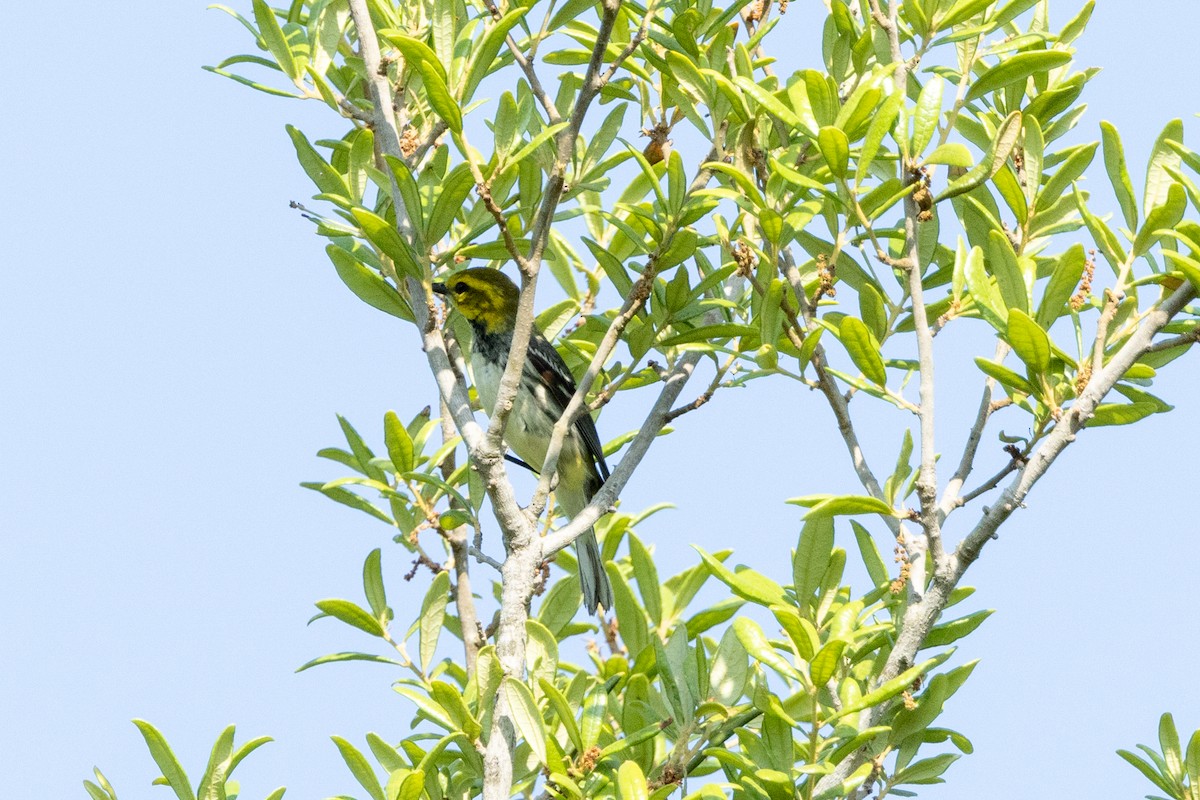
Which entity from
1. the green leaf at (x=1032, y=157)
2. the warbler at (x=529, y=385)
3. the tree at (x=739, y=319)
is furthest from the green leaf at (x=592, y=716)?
the warbler at (x=529, y=385)

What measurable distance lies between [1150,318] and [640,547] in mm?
1287

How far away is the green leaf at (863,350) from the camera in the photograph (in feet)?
9.13

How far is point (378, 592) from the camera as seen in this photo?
11.1ft

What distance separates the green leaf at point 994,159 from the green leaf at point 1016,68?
0.10m

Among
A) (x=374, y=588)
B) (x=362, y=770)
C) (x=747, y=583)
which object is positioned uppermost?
(x=374, y=588)

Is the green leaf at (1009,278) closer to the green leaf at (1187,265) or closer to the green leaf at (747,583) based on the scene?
the green leaf at (1187,265)

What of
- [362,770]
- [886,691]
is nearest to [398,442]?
[362,770]

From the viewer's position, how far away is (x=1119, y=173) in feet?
8.98

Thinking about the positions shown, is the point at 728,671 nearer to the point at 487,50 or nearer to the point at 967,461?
the point at 967,461

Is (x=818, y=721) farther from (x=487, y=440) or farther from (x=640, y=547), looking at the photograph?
(x=487, y=440)

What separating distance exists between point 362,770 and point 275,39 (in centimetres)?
186

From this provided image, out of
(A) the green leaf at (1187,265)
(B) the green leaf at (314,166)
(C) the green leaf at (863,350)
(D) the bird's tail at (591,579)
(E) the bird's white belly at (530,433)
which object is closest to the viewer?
(A) the green leaf at (1187,265)

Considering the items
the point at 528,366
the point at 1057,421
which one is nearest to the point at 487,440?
the point at 1057,421

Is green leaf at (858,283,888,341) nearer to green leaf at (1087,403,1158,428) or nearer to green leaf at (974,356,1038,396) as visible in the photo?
green leaf at (974,356,1038,396)
